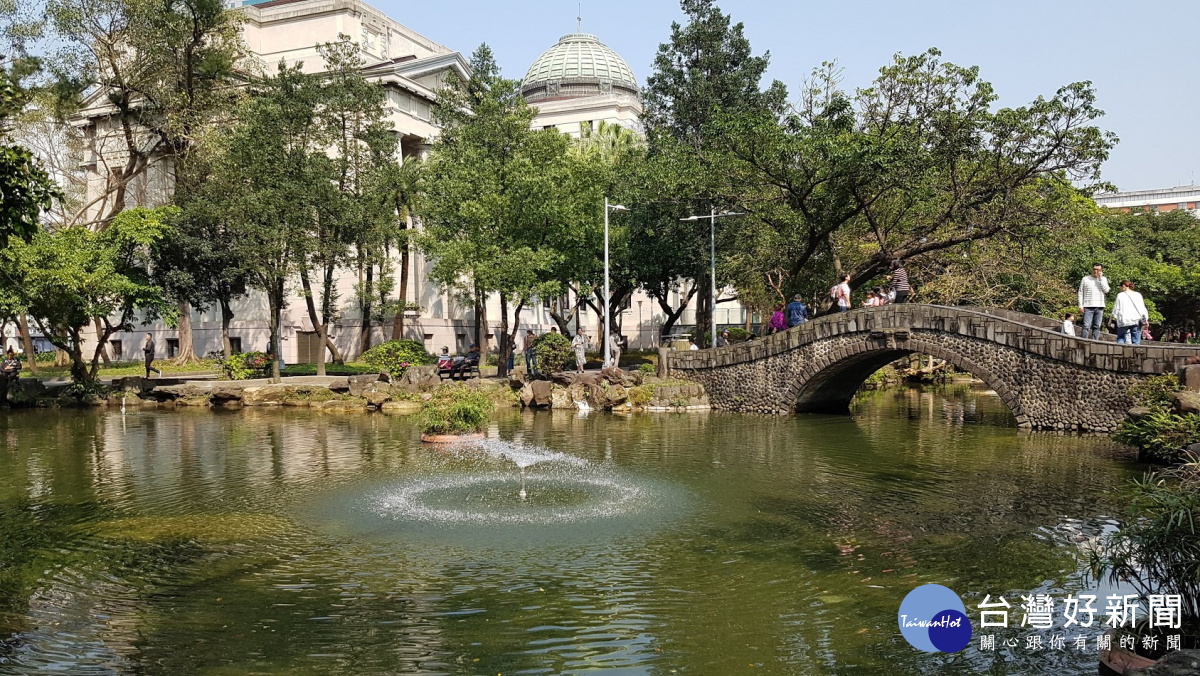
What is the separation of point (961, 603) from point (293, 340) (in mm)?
46308

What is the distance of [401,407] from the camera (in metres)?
30.7

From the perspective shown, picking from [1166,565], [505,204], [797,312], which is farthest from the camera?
[505,204]

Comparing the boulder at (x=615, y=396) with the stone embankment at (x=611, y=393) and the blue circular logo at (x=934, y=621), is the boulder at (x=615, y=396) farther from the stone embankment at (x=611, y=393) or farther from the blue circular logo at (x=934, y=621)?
the blue circular logo at (x=934, y=621)

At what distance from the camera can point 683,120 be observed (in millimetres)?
38750

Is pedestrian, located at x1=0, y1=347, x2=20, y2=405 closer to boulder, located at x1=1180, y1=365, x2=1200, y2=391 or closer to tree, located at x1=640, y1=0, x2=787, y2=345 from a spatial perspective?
tree, located at x1=640, y1=0, x2=787, y2=345

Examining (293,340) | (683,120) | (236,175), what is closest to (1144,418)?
(683,120)

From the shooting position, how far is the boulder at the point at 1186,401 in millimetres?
17875

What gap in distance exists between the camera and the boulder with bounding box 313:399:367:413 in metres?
31.3

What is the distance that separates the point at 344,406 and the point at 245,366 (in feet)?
32.1

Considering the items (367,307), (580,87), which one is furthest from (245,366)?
(580,87)

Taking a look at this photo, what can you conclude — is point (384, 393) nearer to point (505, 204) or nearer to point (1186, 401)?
point (505, 204)

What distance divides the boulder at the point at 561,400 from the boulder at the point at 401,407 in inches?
185

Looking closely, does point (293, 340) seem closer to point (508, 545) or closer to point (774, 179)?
point (774, 179)

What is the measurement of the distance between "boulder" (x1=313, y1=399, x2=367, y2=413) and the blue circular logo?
2499 cm
